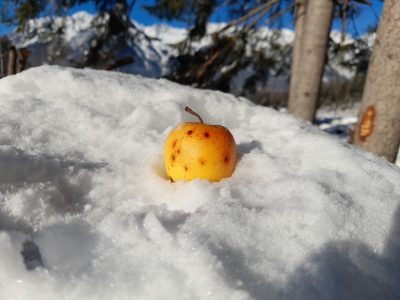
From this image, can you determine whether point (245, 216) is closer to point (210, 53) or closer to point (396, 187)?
point (396, 187)

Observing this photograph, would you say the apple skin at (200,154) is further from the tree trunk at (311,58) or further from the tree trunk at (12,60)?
the tree trunk at (311,58)

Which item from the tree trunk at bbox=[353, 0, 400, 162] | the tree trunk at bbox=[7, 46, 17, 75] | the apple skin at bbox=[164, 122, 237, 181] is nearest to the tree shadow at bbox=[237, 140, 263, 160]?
the apple skin at bbox=[164, 122, 237, 181]

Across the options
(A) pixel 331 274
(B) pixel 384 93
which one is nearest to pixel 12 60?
(B) pixel 384 93

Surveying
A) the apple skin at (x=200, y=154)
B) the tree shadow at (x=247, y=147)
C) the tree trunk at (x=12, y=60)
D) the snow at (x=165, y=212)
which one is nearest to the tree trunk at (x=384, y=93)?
the snow at (x=165, y=212)

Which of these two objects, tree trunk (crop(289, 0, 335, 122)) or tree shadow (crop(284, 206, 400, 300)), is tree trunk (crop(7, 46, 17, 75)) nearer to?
tree trunk (crop(289, 0, 335, 122))

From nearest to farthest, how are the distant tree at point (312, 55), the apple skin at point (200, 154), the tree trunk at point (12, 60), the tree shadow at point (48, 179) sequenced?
the tree shadow at point (48, 179) → the apple skin at point (200, 154) → the tree trunk at point (12, 60) → the distant tree at point (312, 55)
